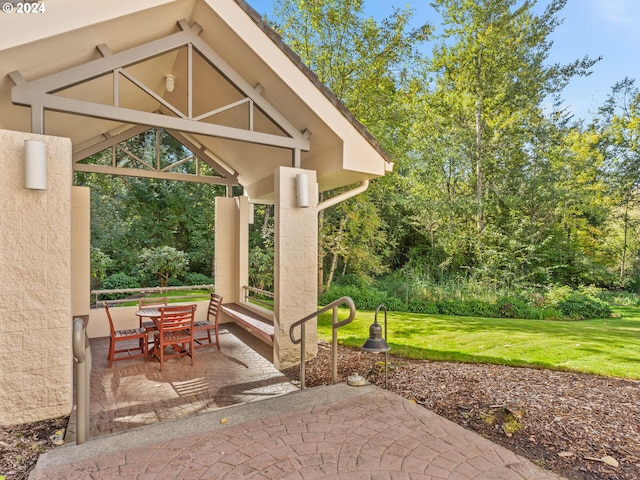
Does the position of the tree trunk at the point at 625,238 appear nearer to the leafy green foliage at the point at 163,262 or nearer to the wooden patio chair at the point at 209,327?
the wooden patio chair at the point at 209,327

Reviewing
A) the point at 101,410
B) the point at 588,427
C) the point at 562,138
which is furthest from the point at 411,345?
the point at 562,138

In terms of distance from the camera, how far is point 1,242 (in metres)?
3.67

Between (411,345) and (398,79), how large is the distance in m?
8.79

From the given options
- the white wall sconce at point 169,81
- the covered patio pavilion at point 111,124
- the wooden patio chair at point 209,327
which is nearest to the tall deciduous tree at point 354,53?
the wooden patio chair at point 209,327

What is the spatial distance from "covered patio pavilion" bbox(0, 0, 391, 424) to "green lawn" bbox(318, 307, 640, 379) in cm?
204

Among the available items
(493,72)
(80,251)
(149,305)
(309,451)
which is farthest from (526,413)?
(493,72)

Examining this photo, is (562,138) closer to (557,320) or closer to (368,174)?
Answer: (557,320)

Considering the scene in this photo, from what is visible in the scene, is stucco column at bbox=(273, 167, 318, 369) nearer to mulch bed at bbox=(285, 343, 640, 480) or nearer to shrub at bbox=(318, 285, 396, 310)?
mulch bed at bbox=(285, 343, 640, 480)

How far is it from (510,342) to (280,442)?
4945 mm

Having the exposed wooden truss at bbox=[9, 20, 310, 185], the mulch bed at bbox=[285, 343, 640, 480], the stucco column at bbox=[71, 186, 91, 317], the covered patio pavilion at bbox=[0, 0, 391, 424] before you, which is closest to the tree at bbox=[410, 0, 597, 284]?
the covered patio pavilion at bbox=[0, 0, 391, 424]

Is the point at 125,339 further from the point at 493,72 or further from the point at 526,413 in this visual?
the point at 493,72

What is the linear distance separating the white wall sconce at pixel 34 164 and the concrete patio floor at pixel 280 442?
259 centimetres

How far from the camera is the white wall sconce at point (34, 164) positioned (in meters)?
3.67

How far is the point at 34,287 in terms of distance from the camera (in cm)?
381
